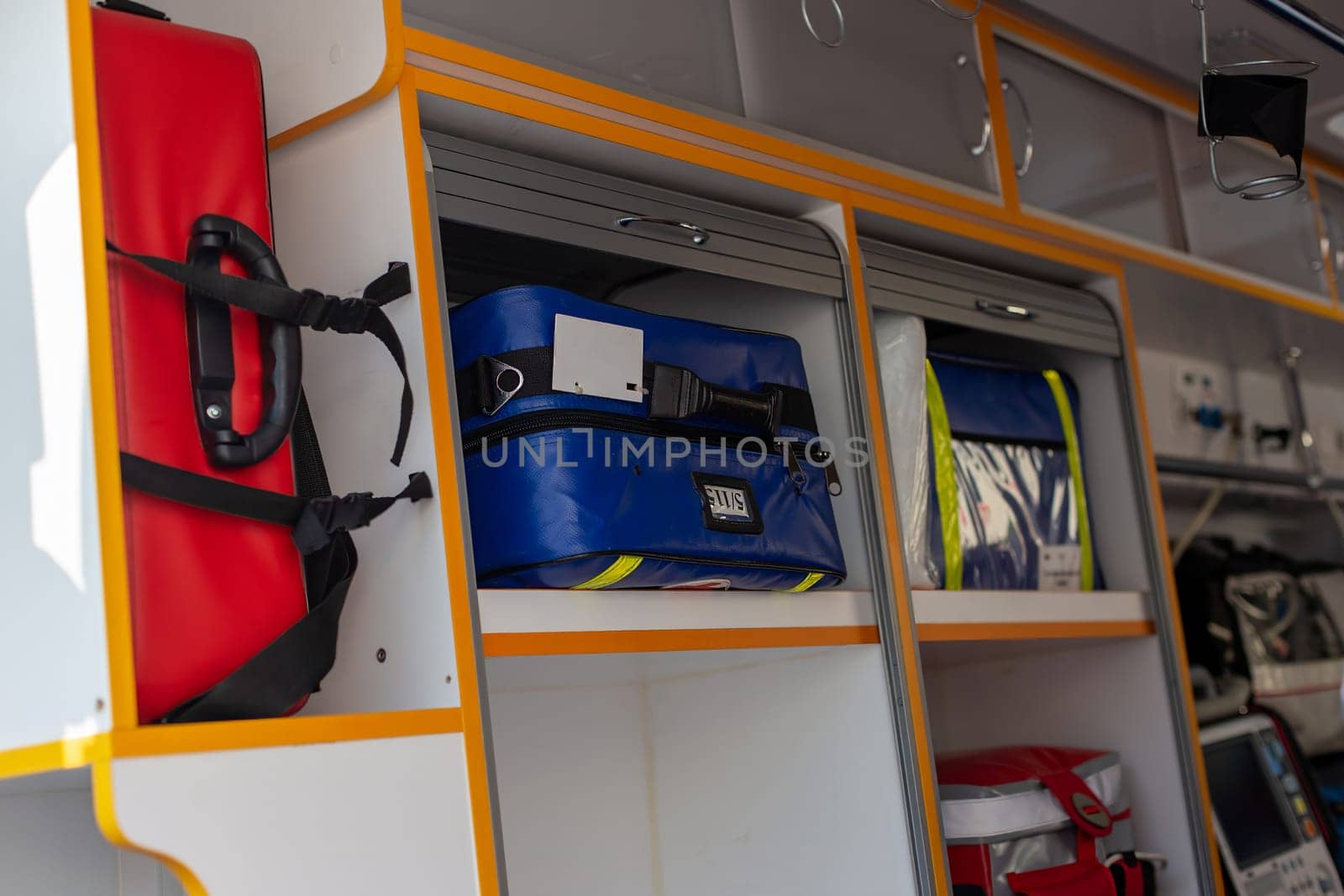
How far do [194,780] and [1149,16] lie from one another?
2084 mm

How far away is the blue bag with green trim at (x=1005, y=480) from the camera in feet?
6.63

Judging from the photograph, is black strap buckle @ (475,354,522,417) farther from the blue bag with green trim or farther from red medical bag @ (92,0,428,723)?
the blue bag with green trim

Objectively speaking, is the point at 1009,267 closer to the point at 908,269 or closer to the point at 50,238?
the point at 908,269

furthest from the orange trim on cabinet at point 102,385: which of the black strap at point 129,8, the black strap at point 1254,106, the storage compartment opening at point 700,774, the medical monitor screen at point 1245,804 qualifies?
the medical monitor screen at point 1245,804

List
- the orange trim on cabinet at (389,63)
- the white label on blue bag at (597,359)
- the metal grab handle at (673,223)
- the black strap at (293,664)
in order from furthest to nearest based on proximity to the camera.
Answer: the metal grab handle at (673,223), the white label on blue bag at (597,359), the orange trim on cabinet at (389,63), the black strap at (293,664)

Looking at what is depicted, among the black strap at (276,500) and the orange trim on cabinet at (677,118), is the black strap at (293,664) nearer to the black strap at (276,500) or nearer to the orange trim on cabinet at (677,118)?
the black strap at (276,500)

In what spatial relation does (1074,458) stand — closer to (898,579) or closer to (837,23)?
(898,579)

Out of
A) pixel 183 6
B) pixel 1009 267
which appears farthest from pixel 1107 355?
pixel 183 6

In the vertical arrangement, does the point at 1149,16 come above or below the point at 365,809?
above

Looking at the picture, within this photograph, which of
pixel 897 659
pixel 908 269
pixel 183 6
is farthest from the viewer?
pixel 908 269

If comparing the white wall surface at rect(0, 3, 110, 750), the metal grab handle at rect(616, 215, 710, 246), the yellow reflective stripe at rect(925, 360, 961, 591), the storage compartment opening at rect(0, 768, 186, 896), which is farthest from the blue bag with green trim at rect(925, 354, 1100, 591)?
the white wall surface at rect(0, 3, 110, 750)

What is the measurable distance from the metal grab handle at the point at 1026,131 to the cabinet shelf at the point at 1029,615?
29.0 inches

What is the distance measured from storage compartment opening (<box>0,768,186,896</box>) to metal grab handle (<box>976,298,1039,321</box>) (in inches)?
56.4

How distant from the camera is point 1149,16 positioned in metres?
2.31
